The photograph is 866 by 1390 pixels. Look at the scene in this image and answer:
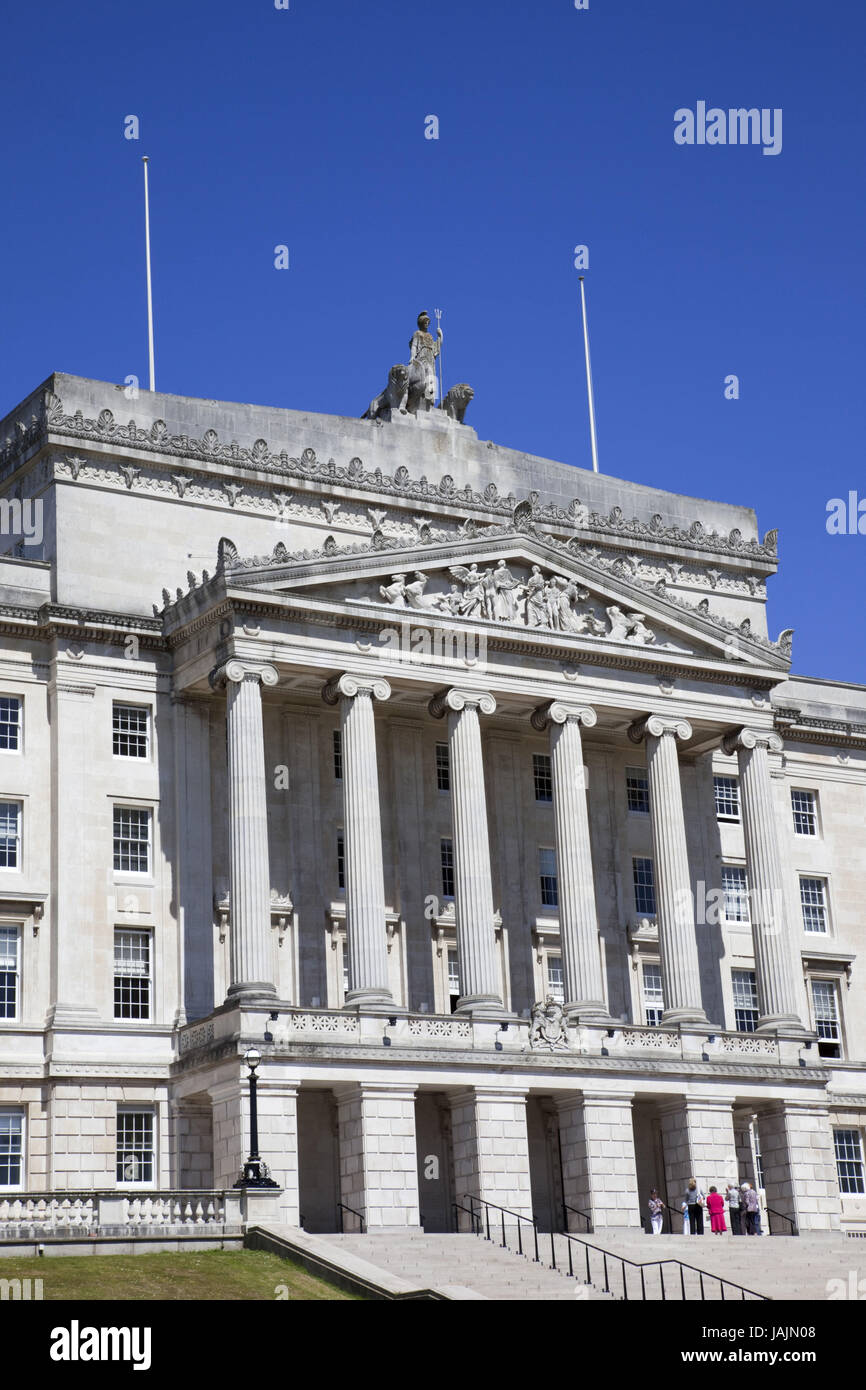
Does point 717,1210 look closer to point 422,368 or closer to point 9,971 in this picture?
point 9,971

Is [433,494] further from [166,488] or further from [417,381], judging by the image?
[166,488]

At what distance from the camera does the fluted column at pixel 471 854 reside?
5728cm

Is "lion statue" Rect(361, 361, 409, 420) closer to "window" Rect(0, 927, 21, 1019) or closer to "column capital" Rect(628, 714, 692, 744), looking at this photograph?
"column capital" Rect(628, 714, 692, 744)

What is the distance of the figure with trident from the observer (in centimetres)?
7131

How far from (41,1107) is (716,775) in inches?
1059

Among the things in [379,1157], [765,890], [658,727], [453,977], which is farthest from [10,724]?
[765,890]

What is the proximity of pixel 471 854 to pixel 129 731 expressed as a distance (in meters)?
10.5

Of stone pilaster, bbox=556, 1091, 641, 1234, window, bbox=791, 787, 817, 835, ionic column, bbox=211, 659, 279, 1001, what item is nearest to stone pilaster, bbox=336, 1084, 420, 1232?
ionic column, bbox=211, 659, 279, 1001

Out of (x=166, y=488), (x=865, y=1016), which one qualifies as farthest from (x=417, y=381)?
(x=865, y=1016)

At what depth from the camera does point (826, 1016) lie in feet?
231

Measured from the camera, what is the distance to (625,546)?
241ft
